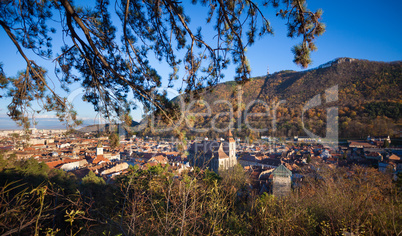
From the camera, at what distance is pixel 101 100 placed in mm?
2951

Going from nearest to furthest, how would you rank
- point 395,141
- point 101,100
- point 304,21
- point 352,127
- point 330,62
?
A: point 304,21 → point 101,100 → point 395,141 → point 352,127 → point 330,62

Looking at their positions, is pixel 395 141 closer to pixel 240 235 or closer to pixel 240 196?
pixel 240 196

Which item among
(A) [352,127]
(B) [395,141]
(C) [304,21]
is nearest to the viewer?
(C) [304,21]

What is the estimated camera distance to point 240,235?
2383 millimetres

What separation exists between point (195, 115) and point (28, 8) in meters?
2.83

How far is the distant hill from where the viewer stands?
39406 mm

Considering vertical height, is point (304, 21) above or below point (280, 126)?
above

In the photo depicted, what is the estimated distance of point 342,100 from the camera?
53219mm

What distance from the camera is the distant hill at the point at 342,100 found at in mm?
39406

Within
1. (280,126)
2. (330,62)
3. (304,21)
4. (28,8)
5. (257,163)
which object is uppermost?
(330,62)

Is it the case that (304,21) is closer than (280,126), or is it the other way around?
(304,21)

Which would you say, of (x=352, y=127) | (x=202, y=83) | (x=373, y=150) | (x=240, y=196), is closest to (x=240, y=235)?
(x=202, y=83)

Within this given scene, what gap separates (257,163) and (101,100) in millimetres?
25980

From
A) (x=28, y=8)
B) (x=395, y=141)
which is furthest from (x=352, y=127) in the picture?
(x=28, y=8)
